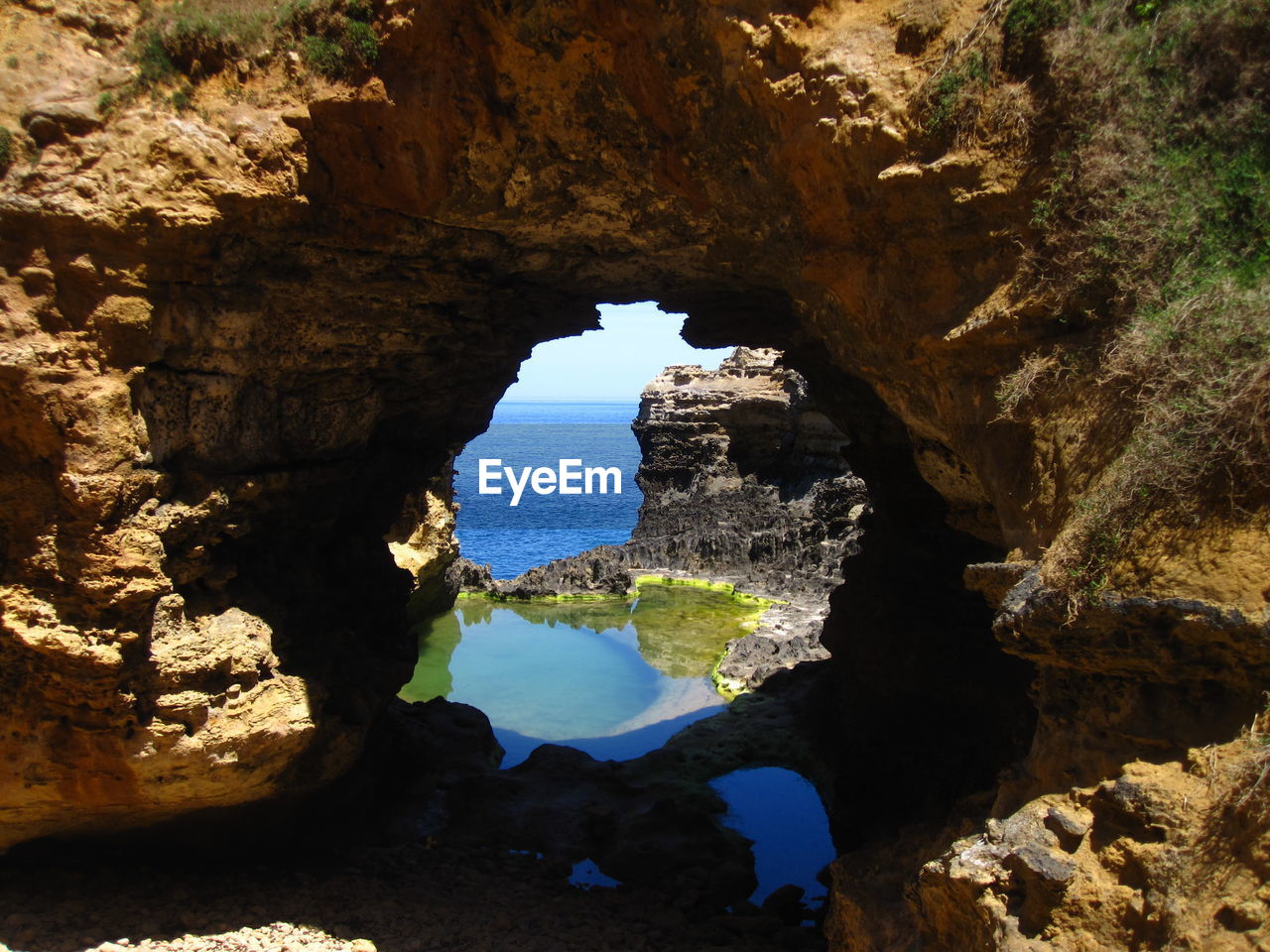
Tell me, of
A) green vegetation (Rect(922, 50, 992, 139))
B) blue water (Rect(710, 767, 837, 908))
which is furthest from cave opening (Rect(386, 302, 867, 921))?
green vegetation (Rect(922, 50, 992, 139))

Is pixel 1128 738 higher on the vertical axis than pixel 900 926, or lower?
higher

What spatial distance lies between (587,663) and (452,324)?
1112cm

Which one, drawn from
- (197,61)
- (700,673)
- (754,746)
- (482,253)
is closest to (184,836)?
(482,253)

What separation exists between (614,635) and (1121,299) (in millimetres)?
17450

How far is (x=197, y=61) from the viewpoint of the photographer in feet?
24.1

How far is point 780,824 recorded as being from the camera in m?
11.9

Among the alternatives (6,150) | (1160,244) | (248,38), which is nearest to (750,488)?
(248,38)

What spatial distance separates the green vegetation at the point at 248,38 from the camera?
23.7 feet

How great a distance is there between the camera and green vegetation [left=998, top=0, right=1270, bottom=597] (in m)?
4.77

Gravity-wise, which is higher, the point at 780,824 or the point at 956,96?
the point at 956,96

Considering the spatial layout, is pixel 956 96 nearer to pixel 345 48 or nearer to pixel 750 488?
pixel 345 48

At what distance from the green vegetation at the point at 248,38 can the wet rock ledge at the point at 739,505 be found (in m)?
→ 14.0

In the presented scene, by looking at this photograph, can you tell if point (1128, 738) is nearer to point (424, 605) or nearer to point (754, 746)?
point (754, 746)

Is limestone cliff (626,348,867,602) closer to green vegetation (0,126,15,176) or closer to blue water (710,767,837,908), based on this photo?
blue water (710,767,837,908)
